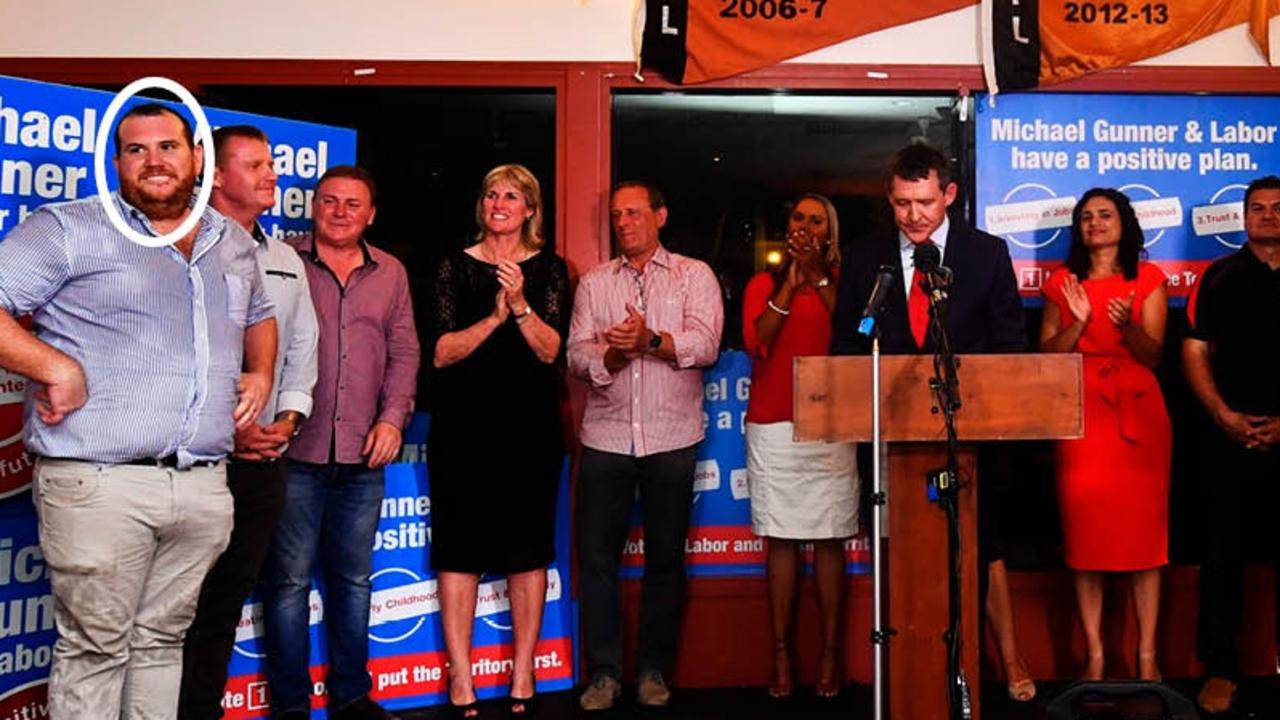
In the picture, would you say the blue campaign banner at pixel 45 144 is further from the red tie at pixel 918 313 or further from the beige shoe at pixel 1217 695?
the beige shoe at pixel 1217 695

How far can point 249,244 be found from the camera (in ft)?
11.2

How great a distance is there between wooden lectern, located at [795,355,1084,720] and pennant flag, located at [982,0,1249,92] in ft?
7.42

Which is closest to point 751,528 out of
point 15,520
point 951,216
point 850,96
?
point 951,216

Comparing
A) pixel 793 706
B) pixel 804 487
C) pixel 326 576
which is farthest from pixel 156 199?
pixel 793 706

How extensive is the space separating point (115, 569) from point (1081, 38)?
14.0 feet

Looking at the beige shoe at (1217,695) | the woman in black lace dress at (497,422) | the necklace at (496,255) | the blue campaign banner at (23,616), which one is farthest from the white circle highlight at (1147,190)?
the blue campaign banner at (23,616)

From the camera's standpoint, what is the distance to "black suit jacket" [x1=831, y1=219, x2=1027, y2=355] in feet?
12.5

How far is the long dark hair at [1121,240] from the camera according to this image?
14.7 ft

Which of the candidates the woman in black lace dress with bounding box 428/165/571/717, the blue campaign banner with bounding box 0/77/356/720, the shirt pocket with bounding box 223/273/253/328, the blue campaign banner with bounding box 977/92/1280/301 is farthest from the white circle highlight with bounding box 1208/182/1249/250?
the blue campaign banner with bounding box 0/77/356/720

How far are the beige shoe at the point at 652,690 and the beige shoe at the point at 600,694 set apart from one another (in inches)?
3.6

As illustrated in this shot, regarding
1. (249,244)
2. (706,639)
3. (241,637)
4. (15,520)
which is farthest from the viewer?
(706,639)

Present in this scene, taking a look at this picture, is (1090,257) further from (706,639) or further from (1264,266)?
(706,639)

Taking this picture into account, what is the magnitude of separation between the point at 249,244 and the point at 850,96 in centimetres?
275

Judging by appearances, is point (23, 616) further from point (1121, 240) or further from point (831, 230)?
point (1121, 240)
